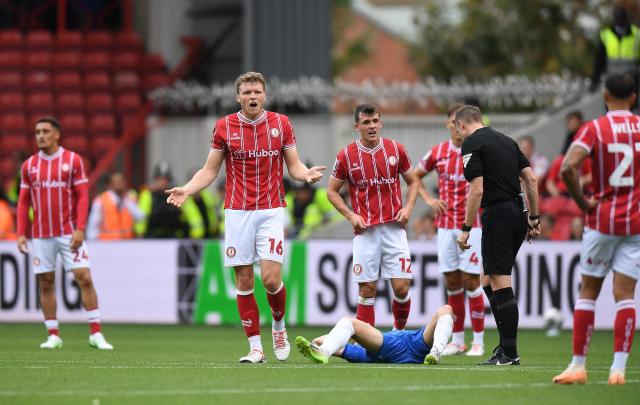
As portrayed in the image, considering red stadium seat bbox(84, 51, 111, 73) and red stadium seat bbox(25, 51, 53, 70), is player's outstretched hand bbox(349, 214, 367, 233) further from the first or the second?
red stadium seat bbox(25, 51, 53, 70)

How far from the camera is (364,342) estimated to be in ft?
37.0

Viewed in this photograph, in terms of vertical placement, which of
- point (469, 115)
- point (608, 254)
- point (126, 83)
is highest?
point (126, 83)

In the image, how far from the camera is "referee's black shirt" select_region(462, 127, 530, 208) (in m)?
11.6

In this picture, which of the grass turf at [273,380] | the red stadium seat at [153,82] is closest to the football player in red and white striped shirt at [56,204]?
the grass turf at [273,380]

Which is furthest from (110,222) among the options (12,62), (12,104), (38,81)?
(12,62)

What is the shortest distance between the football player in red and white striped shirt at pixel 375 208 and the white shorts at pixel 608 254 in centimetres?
346

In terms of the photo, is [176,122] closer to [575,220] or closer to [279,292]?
[575,220]

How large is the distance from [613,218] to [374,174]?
3.79 meters

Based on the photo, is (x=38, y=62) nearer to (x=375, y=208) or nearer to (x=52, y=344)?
(x=52, y=344)

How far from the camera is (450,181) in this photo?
46.5ft

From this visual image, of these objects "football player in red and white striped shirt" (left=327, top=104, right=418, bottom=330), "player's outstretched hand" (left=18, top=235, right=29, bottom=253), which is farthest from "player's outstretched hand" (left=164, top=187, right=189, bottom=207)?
"player's outstretched hand" (left=18, top=235, right=29, bottom=253)

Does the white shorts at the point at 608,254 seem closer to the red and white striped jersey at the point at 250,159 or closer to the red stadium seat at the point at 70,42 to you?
the red and white striped jersey at the point at 250,159

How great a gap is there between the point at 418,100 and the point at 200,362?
1440 centimetres

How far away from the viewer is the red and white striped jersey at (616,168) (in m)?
9.63
